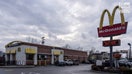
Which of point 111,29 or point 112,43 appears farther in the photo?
point 111,29

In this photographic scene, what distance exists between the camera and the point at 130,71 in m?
25.6

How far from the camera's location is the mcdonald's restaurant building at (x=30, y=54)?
192 ft

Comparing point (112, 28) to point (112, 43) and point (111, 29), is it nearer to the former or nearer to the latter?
point (111, 29)

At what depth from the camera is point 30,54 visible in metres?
60.9

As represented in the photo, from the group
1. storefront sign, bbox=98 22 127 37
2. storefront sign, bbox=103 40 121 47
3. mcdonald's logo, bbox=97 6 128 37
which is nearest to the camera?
mcdonald's logo, bbox=97 6 128 37

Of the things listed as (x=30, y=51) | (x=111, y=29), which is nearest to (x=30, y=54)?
(x=30, y=51)

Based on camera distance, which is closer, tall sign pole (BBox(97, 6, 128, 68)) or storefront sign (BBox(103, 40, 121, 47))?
tall sign pole (BBox(97, 6, 128, 68))

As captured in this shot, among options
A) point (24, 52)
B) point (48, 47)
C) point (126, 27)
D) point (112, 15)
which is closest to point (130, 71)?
point (126, 27)

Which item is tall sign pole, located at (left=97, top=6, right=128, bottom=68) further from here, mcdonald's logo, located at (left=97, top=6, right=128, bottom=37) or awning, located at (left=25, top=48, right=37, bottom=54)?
awning, located at (left=25, top=48, right=37, bottom=54)

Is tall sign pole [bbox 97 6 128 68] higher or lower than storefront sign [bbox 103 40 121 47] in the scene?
higher

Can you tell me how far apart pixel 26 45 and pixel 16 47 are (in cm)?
356

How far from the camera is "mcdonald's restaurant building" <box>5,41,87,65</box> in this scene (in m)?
58.4

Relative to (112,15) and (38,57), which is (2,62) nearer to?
(38,57)

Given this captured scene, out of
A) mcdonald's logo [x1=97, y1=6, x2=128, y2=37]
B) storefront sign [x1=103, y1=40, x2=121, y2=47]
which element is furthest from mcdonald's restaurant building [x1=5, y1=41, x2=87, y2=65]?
storefront sign [x1=103, y1=40, x2=121, y2=47]
